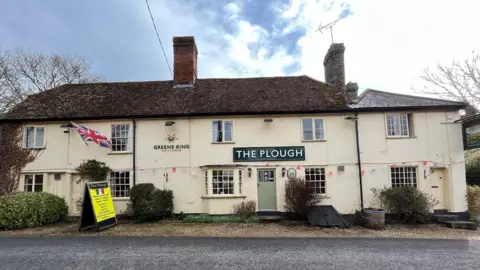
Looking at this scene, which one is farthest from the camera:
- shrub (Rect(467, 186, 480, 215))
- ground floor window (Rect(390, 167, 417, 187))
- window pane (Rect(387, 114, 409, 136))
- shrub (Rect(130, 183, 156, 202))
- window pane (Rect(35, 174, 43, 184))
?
window pane (Rect(35, 174, 43, 184))

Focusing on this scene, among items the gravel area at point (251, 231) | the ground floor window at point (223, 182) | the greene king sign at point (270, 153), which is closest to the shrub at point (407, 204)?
the gravel area at point (251, 231)

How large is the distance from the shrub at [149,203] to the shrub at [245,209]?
3015 millimetres

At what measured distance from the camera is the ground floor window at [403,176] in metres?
12.3

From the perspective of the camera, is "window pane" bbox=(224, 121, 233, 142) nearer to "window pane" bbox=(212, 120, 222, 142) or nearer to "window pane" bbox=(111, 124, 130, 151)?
"window pane" bbox=(212, 120, 222, 142)

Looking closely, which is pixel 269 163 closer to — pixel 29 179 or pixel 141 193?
pixel 141 193

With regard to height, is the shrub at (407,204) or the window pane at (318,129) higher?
the window pane at (318,129)

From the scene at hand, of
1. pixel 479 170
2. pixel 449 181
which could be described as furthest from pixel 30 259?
pixel 479 170

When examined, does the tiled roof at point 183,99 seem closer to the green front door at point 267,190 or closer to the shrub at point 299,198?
the green front door at point 267,190

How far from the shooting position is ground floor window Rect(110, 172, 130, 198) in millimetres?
12617

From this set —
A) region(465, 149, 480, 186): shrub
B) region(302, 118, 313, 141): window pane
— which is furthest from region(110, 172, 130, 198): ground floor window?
region(465, 149, 480, 186): shrub

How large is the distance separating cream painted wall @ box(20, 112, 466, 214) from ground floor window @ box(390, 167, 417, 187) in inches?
9.5

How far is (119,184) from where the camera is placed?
12.6 metres

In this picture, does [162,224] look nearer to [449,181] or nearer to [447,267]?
[447,267]

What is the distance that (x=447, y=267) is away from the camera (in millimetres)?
6105
